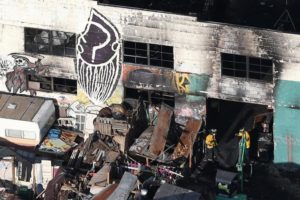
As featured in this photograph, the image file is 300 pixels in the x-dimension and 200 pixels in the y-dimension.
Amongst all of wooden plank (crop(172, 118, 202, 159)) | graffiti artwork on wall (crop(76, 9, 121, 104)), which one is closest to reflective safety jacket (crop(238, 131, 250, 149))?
wooden plank (crop(172, 118, 202, 159))

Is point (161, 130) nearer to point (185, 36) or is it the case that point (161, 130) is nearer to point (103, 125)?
point (103, 125)

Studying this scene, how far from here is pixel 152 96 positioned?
42.2m

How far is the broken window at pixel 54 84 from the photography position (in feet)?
141

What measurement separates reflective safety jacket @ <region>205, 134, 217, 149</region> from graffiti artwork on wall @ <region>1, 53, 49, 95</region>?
357 inches

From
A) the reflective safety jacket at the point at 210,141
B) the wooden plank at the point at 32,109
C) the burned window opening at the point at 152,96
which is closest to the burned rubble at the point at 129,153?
the burned window opening at the point at 152,96

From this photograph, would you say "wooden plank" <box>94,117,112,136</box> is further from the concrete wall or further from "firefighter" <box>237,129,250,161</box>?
"firefighter" <box>237,129,250,161</box>

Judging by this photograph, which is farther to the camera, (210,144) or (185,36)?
(210,144)

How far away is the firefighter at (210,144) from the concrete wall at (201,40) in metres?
1.25

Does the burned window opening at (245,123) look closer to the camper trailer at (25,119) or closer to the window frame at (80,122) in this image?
the window frame at (80,122)

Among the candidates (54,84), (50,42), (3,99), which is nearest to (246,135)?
(54,84)

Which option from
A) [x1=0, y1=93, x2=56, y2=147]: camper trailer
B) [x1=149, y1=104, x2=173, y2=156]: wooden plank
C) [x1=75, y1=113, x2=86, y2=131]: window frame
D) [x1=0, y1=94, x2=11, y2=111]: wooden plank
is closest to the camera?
[x1=149, y1=104, x2=173, y2=156]: wooden plank

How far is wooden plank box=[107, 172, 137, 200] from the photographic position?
119ft

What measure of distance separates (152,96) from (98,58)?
3452 millimetres

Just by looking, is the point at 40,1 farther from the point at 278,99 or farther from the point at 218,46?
the point at 278,99
